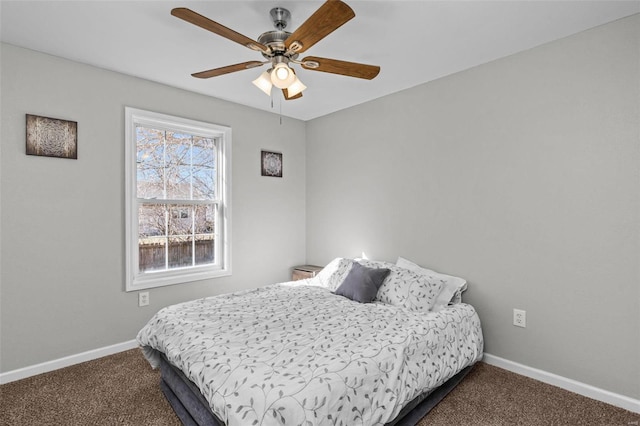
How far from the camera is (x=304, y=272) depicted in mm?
3996

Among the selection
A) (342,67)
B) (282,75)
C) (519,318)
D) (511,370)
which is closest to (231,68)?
(282,75)

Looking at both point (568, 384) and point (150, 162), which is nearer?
point (568, 384)

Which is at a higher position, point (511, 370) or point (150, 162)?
point (150, 162)

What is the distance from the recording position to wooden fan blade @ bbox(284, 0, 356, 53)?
4.78 ft

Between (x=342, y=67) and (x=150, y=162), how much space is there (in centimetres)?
220

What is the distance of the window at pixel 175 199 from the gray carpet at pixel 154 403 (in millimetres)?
857

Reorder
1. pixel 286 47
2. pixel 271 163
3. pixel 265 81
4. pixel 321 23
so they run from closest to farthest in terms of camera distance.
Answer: pixel 321 23 → pixel 286 47 → pixel 265 81 → pixel 271 163

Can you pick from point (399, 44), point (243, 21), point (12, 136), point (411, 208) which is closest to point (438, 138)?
point (411, 208)

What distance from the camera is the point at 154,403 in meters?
2.15

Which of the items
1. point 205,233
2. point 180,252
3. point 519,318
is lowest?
point 519,318

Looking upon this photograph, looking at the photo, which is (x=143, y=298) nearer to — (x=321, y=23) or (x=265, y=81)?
(x=265, y=81)

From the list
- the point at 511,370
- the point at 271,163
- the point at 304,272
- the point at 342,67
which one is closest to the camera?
the point at 342,67

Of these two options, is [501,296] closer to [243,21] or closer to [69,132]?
[243,21]

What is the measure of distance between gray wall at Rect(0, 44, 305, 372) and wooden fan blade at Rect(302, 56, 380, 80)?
189 cm
